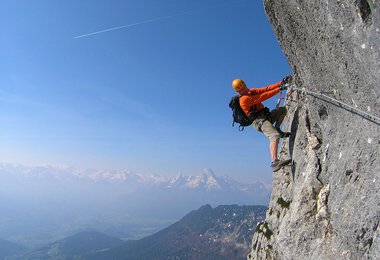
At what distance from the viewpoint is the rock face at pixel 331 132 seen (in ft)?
28.9

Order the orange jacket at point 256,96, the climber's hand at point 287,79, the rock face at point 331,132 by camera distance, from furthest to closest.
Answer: the climber's hand at point 287,79, the orange jacket at point 256,96, the rock face at point 331,132

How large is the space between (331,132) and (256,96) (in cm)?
375

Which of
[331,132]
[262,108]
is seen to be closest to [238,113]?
[262,108]

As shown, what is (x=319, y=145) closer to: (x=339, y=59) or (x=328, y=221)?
(x=328, y=221)

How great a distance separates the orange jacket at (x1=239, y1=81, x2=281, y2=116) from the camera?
14.8 m

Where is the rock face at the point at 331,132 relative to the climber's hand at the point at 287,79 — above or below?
below

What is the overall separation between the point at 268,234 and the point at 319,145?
7.12m

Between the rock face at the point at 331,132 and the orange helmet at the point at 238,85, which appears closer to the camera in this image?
the rock face at the point at 331,132

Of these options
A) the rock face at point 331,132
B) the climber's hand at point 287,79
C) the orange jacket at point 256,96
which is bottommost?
the rock face at point 331,132

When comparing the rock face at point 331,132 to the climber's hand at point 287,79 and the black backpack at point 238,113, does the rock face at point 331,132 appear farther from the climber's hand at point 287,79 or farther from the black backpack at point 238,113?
the black backpack at point 238,113

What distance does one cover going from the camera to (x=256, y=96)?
15.2 metres

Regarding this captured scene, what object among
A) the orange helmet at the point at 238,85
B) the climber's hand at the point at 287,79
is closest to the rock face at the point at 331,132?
the climber's hand at the point at 287,79

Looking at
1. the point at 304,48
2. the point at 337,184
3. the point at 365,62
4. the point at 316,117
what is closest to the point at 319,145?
the point at 316,117

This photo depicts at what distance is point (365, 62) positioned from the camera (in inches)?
333
